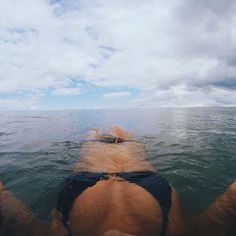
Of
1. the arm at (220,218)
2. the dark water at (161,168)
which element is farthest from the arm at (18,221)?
the arm at (220,218)

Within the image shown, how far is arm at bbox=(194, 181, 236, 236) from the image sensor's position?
280 inches

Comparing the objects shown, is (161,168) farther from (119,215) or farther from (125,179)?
(119,215)

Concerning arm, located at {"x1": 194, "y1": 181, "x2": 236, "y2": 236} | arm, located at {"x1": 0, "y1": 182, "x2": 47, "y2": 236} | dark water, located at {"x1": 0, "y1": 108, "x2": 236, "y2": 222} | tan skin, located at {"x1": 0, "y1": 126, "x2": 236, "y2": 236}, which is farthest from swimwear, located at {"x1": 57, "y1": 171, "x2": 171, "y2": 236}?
arm, located at {"x1": 194, "y1": 181, "x2": 236, "y2": 236}

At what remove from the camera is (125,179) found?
10234 millimetres

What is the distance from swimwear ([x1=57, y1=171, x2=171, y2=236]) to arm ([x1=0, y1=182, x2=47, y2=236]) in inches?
32.9

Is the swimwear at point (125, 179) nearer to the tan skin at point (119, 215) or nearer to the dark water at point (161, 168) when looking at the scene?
the tan skin at point (119, 215)

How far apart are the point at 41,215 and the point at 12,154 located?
33.6 ft

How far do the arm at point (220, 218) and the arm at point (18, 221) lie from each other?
4971 millimetres

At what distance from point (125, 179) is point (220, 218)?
4032 millimetres

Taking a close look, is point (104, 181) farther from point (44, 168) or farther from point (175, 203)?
point (44, 168)

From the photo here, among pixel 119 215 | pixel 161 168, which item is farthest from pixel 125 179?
pixel 161 168

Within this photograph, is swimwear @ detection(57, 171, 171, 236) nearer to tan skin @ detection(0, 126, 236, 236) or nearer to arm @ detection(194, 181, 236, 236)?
tan skin @ detection(0, 126, 236, 236)

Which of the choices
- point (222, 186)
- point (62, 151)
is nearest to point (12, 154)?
point (62, 151)

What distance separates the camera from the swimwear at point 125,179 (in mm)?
8055
